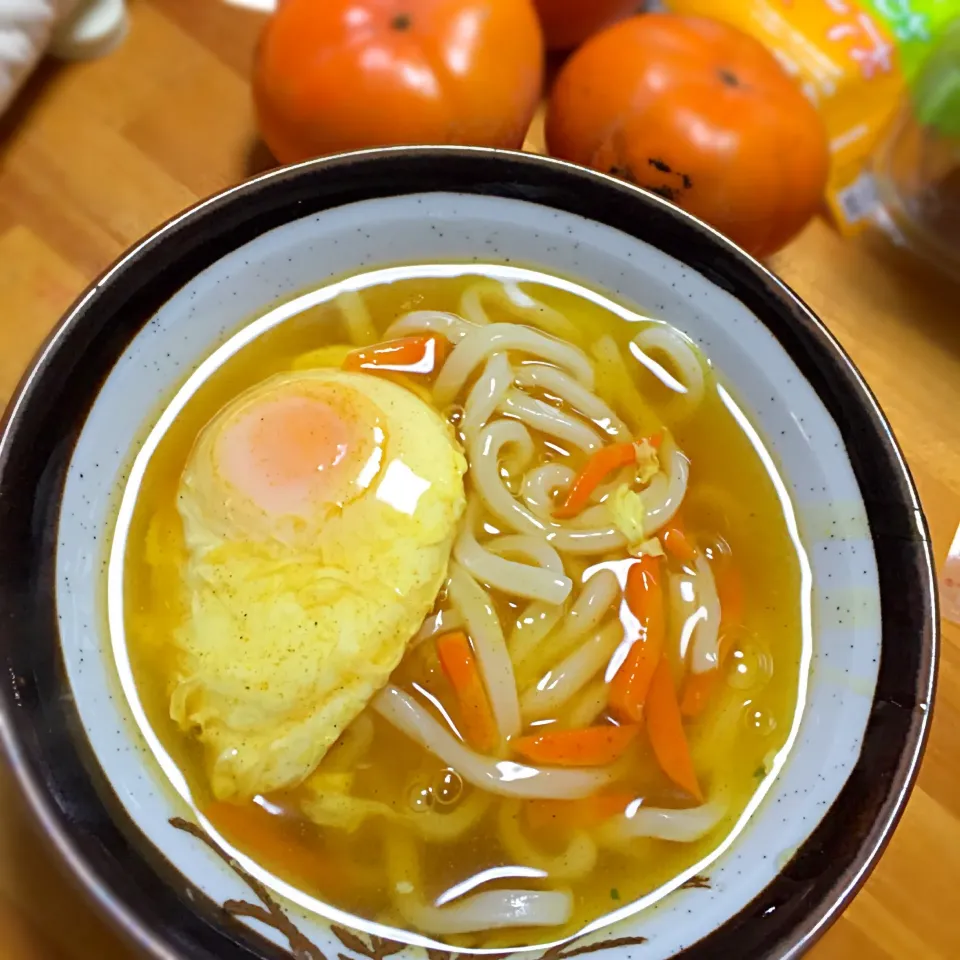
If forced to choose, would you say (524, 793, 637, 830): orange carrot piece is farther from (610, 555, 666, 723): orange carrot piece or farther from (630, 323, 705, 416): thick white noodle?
(630, 323, 705, 416): thick white noodle

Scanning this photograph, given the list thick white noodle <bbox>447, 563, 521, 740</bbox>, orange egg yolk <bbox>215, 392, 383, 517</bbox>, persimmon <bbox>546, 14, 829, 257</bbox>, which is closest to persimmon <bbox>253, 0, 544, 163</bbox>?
persimmon <bbox>546, 14, 829, 257</bbox>

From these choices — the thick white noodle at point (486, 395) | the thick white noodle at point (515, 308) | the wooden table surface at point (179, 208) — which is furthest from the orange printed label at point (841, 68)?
the thick white noodle at point (486, 395)

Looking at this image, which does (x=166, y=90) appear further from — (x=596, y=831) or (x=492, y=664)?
(x=596, y=831)

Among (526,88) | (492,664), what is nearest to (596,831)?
(492,664)

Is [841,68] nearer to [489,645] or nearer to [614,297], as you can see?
[614,297]

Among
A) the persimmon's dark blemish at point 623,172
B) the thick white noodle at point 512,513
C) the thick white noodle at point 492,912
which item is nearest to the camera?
the thick white noodle at point 492,912

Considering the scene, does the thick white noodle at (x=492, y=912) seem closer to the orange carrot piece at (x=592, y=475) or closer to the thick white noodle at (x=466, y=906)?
the thick white noodle at (x=466, y=906)
